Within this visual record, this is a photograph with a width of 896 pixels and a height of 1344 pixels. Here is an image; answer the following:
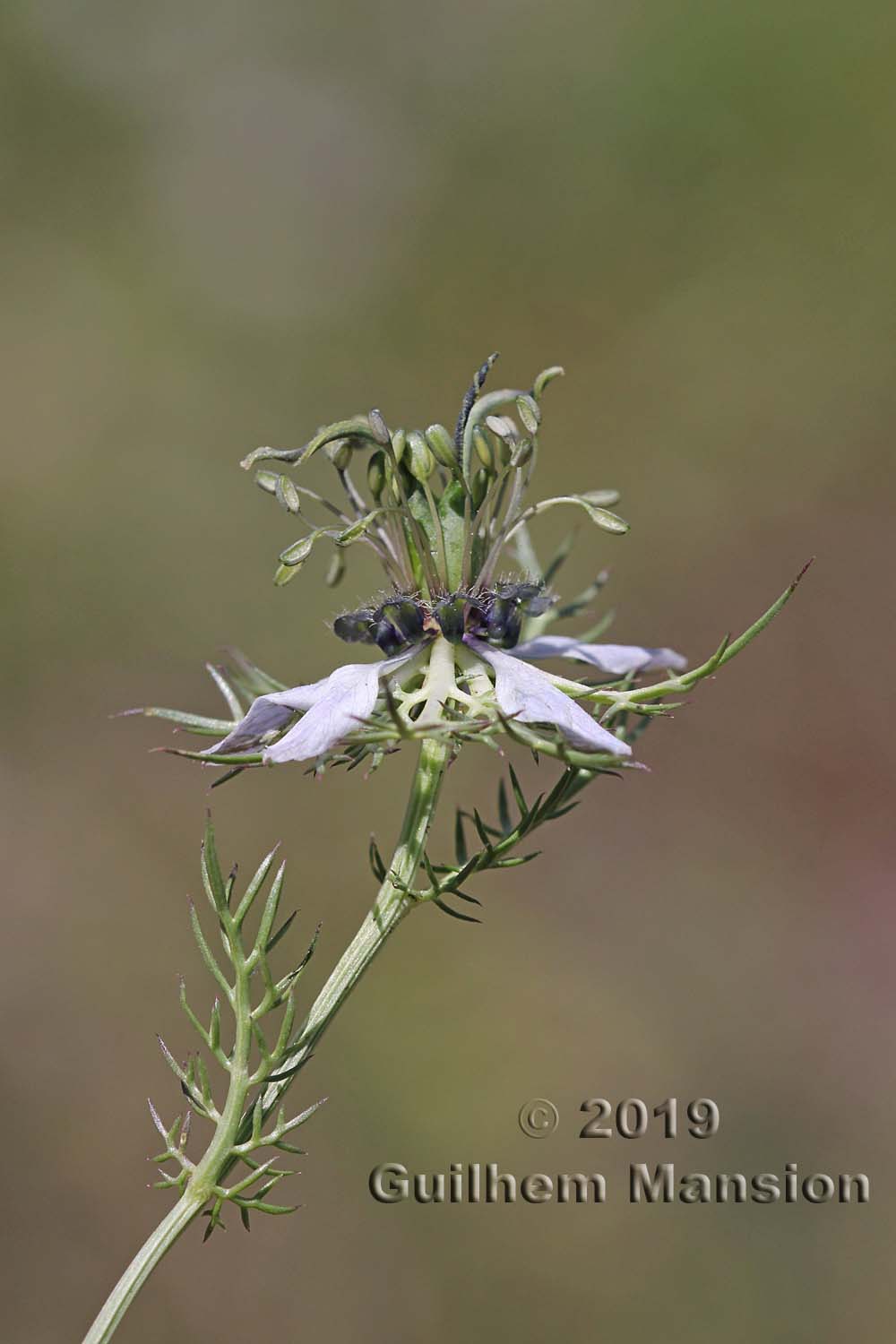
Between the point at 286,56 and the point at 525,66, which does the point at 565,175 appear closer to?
the point at 525,66

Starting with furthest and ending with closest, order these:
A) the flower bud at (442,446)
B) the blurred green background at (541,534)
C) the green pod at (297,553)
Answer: the blurred green background at (541,534)
the flower bud at (442,446)
the green pod at (297,553)

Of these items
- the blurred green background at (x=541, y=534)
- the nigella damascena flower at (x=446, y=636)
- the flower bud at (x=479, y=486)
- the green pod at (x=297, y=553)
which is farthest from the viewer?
the blurred green background at (x=541, y=534)

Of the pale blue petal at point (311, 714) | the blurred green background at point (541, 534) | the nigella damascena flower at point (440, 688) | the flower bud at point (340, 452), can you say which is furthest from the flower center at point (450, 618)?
the blurred green background at point (541, 534)

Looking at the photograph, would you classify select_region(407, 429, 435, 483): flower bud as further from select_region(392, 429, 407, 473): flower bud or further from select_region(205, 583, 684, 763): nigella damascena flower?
select_region(205, 583, 684, 763): nigella damascena flower

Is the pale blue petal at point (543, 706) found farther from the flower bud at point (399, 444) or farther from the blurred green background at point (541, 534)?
the blurred green background at point (541, 534)

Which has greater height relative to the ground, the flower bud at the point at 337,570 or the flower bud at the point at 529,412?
the flower bud at the point at 529,412

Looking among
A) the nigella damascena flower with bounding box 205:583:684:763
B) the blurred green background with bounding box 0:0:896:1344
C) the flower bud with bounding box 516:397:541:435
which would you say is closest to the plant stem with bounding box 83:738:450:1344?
the nigella damascena flower with bounding box 205:583:684:763

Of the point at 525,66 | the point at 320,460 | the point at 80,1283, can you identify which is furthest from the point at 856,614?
the point at 80,1283

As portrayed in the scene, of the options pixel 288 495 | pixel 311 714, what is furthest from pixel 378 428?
pixel 311 714
